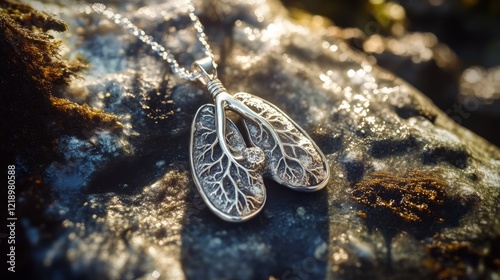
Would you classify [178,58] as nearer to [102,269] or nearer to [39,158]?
[39,158]

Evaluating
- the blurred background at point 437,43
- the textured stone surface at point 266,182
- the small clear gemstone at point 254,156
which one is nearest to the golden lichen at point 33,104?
the textured stone surface at point 266,182

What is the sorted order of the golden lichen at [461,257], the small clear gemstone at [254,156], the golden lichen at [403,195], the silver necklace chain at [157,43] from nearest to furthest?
the golden lichen at [461,257], the golden lichen at [403,195], the small clear gemstone at [254,156], the silver necklace chain at [157,43]

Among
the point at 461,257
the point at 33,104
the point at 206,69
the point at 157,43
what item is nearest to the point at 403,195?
the point at 461,257

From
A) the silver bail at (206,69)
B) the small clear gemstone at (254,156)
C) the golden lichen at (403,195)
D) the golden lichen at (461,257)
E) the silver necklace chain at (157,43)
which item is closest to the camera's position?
the golden lichen at (461,257)

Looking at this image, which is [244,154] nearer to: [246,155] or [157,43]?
[246,155]

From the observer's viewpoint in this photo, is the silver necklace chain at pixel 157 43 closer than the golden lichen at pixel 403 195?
No

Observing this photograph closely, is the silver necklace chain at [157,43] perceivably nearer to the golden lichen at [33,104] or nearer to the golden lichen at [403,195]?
the golden lichen at [33,104]
